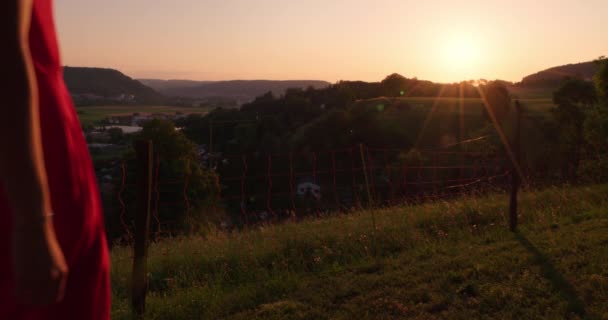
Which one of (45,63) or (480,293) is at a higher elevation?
(45,63)

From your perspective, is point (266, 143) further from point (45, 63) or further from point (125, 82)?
point (125, 82)

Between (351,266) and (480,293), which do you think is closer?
(480,293)

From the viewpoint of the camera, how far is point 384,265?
6152 millimetres

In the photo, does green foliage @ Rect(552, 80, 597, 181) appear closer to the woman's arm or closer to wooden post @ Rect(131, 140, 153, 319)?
wooden post @ Rect(131, 140, 153, 319)

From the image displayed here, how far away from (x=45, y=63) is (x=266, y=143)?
45.4 m

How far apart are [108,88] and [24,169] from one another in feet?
285

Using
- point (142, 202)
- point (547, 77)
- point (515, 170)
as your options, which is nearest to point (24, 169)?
point (142, 202)

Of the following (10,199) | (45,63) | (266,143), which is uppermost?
(45,63)

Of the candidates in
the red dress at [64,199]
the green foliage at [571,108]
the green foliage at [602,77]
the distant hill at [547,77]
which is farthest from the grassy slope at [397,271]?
the distant hill at [547,77]

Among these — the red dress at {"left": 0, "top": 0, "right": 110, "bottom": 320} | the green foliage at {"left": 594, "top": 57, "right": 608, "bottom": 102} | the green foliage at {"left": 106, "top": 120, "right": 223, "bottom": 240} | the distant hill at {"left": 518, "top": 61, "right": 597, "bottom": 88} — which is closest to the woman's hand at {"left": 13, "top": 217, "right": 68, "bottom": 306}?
the red dress at {"left": 0, "top": 0, "right": 110, "bottom": 320}

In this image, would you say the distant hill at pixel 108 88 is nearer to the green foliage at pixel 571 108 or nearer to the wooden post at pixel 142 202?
the green foliage at pixel 571 108

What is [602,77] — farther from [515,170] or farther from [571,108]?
[571,108]

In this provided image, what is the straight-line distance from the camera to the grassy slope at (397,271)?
491 cm

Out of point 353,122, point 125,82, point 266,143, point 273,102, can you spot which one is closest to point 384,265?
point 266,143
